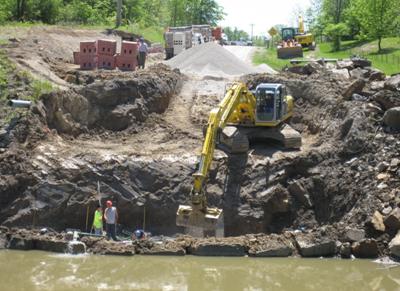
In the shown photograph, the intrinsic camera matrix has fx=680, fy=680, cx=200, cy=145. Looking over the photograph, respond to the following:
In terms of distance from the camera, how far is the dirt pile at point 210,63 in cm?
3469

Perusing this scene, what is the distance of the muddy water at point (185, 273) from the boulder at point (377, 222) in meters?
1.51

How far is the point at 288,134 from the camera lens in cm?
2602

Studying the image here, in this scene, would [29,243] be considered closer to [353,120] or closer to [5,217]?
[5,217]

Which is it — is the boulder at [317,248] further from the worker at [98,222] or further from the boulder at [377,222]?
the worker at [98,222]

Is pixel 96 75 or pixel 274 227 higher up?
pixel 96 75

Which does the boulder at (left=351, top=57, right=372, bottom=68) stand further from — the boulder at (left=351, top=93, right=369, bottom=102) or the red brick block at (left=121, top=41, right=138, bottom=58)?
the red brick block at (left=121, top=41, right=138, bottom=58)

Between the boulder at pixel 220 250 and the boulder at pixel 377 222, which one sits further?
the boulder at pixel 377 222

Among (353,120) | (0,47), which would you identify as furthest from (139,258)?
(0,47)

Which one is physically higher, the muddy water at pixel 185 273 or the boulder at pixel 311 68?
the boulder at pixel 311 68

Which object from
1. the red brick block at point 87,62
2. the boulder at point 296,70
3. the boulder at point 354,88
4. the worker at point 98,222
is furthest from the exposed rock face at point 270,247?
the red brick block at point 87,62

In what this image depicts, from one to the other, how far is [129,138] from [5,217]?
656 cm

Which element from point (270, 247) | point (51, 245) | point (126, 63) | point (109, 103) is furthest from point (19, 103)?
point (270, 247)

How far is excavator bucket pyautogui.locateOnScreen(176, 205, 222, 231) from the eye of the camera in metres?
20.4

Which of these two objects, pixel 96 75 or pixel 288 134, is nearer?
pixel 288 134
